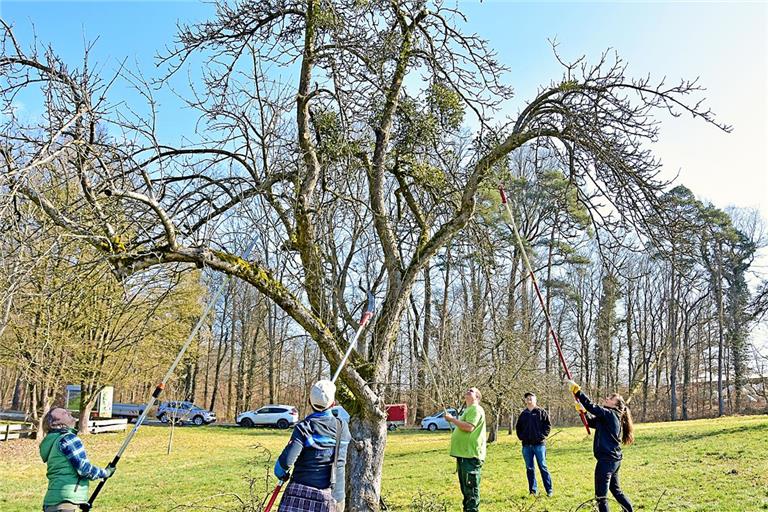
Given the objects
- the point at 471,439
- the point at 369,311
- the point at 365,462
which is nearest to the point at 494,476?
the point at 471,439

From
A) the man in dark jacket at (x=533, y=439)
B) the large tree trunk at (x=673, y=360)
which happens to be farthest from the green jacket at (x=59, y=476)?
the large tree trunk at (x=673, y=360)

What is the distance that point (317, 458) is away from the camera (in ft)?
15.6

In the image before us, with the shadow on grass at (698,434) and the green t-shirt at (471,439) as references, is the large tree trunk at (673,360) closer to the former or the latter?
the shadow on grass at (698,434)

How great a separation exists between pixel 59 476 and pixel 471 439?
4577mm

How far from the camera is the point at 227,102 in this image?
20.6 feet

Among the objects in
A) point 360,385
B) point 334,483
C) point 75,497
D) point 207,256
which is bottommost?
point 75,497

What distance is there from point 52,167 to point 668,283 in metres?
36.4

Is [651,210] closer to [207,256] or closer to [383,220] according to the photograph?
[383,220]

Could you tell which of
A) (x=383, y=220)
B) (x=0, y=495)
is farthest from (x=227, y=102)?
(x=0, y=495)

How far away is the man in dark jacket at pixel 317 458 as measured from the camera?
15.4 ft

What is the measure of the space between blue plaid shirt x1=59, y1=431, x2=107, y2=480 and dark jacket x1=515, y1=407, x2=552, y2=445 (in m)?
6.27

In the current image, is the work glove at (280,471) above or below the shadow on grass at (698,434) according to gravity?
above

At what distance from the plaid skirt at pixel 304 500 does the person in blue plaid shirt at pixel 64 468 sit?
6.83 ft

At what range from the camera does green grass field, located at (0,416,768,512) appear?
8.73 metres
